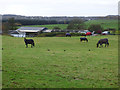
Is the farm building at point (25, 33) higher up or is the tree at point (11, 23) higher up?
the tree at point (11, 23)

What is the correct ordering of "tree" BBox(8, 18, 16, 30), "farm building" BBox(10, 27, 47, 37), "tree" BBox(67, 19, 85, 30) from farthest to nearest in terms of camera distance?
"tree" BBox(8, 18, 16, 30), "tree" BBox(67, 19, 85, 30), "farm building" BBox(10, 27, 47, 37)

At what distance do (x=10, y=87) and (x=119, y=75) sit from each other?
4707 millimetres

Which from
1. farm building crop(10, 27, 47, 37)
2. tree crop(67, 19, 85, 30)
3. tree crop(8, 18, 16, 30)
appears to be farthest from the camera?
tree crop(8, 18, 16, 30)

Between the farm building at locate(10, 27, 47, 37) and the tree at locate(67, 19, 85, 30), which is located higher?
the tree at locate(67, 19, 85, 30)

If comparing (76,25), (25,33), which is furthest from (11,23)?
(76,25)

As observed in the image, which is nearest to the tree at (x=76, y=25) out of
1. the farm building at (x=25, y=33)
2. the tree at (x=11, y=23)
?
the farm building at (x=25, y=33)

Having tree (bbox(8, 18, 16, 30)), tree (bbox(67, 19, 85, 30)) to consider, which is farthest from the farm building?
tree (bbox(67, 19, 85, 30))

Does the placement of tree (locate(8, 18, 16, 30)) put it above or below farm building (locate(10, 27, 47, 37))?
above

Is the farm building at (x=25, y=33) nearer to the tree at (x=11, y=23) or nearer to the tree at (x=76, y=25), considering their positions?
the tree at (x=11, y=23)

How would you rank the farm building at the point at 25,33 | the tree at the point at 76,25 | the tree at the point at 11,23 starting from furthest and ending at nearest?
the tree at the point at 11,23 < the tree at the point at 76,25 < the farm building at the point at 25,33

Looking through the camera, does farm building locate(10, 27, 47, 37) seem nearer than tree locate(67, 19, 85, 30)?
Yes

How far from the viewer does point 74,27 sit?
66.8m

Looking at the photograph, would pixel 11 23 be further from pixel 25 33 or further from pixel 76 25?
pixel 76 25

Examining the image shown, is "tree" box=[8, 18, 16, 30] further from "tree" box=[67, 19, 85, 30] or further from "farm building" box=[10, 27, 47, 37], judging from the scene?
"tree" box=[67, 19, 85, 30]
